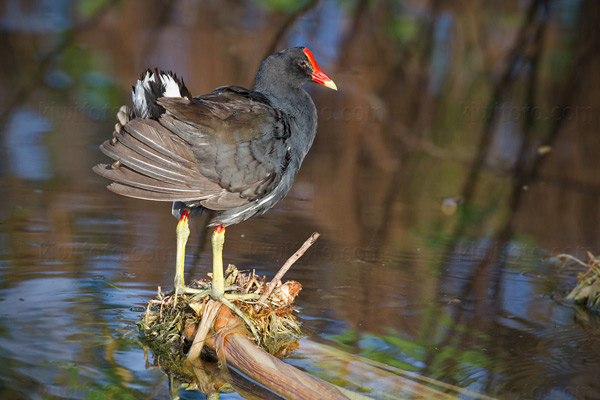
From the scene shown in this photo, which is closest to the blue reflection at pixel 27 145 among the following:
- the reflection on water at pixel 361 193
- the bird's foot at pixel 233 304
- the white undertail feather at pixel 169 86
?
the reflection on water at pixel 361 193

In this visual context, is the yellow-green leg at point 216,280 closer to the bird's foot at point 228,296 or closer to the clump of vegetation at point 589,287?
the bird's foot at point 228,296

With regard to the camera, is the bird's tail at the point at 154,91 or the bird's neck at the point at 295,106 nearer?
the bird's tail at the point at 154,91

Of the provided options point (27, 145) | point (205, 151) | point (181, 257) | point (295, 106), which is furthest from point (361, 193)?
point (205, 151)

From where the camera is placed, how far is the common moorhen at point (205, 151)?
355 centimetres

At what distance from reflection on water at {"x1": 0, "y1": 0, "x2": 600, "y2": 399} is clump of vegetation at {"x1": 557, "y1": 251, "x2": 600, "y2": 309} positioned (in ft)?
0.39

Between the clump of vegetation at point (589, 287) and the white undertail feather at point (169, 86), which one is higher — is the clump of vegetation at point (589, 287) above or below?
below

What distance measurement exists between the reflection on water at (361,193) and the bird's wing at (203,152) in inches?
30.0

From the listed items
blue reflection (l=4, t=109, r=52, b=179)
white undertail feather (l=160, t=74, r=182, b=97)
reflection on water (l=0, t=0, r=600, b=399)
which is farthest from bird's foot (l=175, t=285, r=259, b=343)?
blue reflection (l=4, t=109, r=52, b=179)

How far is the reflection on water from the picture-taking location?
3865mm

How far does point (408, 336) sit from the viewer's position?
4043 mm

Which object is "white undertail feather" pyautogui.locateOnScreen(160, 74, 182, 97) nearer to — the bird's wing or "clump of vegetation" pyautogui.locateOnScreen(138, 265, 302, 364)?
the bird's wing

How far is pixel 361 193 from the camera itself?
6617mm

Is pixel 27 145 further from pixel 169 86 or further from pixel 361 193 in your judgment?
pixel 169 86

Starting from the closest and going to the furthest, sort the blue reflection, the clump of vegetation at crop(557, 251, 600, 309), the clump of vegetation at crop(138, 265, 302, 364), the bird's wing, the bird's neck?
the bird's wing < the clump of vegetation at crop(138, 265, 302, 364) < the bird's neck < the clump of vegetation at crop(557, 251, 600, 309) < the blue reflection
